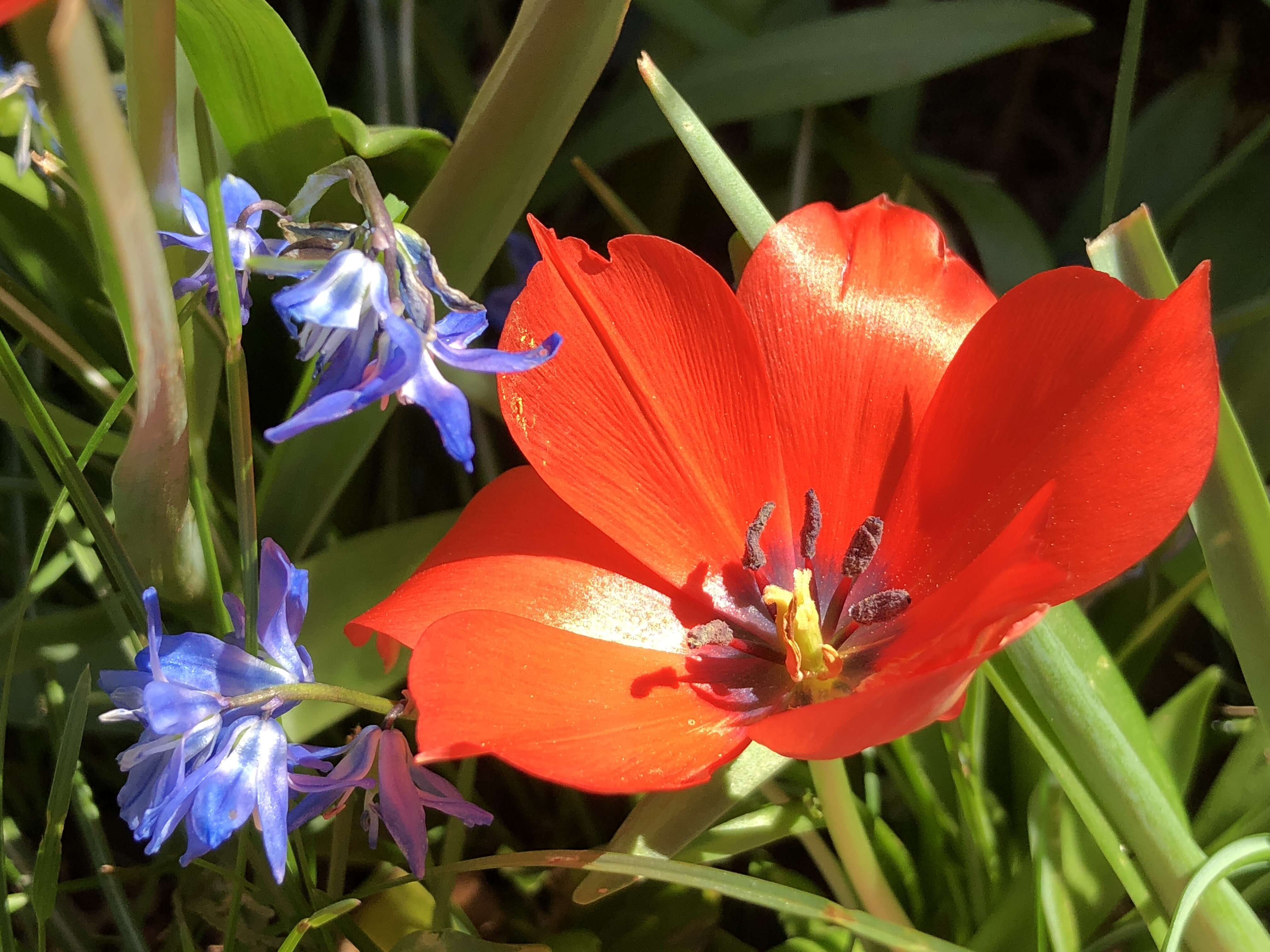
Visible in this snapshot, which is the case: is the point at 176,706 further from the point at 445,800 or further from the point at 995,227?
the point at 995,227

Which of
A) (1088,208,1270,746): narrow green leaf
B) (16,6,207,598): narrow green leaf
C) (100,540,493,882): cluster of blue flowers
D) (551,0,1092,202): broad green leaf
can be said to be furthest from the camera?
(551,0,1092,202): broad green leaf

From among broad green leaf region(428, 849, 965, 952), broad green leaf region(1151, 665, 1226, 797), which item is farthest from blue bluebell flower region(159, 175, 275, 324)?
broad green leaf region(1151, 665, 1226, 797)

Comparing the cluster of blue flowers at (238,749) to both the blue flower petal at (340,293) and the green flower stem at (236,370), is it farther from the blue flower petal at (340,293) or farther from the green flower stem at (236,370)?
the blue flower petal at (340,293)

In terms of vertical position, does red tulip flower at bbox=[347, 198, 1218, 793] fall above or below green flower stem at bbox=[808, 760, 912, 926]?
above

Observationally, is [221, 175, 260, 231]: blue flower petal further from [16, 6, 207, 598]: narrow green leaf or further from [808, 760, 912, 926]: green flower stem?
[808, 760, 912, 926]: green flower stem

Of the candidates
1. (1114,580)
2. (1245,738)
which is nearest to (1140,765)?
(1245,738)

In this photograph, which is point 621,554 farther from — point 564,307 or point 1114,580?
point 1114,580
